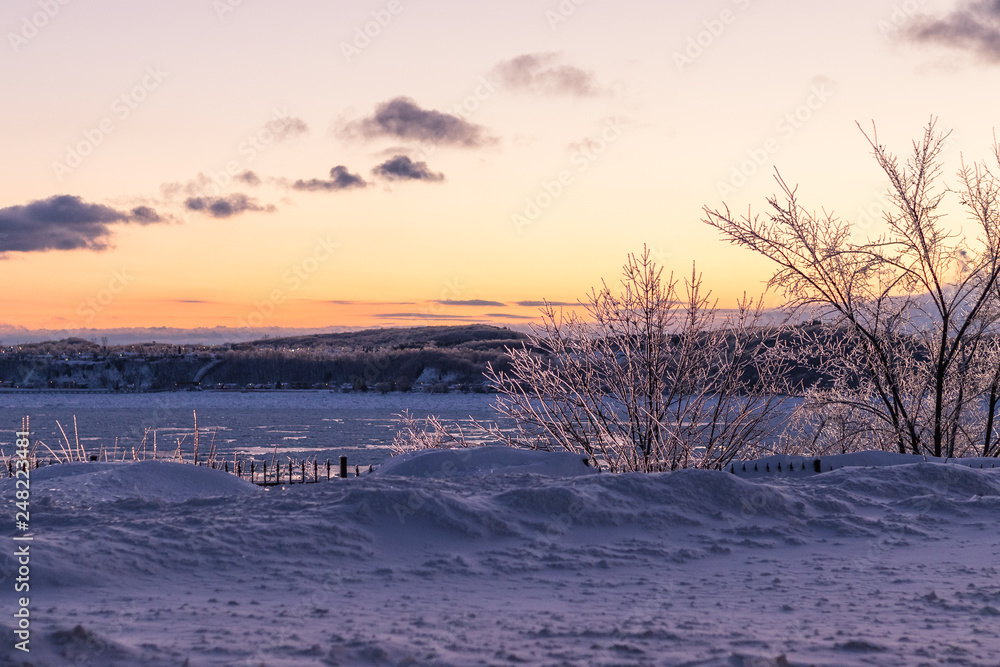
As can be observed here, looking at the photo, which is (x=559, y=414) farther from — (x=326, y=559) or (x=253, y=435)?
(x=253, y=435)

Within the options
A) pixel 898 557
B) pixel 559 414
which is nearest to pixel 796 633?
pixel 898 557

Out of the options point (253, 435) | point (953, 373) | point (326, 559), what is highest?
point (953, 373)

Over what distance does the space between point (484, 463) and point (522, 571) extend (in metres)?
5.63

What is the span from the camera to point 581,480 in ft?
30.4

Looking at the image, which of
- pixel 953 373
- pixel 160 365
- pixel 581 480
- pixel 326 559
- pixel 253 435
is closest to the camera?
pixel 326 559

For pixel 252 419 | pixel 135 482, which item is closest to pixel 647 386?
pixel 135 482

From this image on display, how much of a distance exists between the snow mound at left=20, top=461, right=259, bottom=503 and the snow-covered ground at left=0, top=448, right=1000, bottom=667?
0.20 ft

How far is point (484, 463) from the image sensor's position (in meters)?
12.1

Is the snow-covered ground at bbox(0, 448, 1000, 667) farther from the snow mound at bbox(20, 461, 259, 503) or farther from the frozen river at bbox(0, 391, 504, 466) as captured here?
the frozen river at bbox(0, 391, 504, 466)

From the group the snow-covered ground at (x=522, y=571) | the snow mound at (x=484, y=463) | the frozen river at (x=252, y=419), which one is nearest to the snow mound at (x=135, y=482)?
the snow-covered ground at (x=522, y=571)

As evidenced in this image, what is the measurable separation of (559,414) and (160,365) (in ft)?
279

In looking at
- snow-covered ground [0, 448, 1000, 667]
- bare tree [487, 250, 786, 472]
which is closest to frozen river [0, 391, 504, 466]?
bare tree [487, 250, 786, 472]

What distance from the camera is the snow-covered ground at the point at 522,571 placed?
4477 millimetres

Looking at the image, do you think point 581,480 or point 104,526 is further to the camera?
point 581,480
